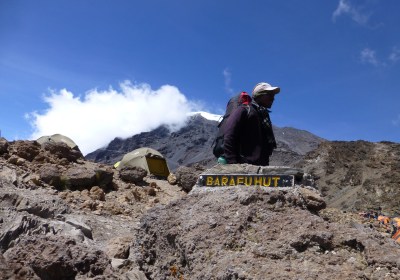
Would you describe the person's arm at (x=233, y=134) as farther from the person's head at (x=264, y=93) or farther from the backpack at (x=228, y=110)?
the person's head at (x=264, y=93)

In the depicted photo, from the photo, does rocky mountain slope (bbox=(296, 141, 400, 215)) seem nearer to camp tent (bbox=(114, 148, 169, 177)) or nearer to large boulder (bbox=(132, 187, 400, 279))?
camp tent (bbox=(114, 148, 169, 177))

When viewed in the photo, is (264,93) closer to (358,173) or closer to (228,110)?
(228,110)

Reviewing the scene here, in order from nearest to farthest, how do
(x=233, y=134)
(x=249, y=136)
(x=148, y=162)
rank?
(x=233, y=134) < (x=249, y=136) < (x=148, y=162)

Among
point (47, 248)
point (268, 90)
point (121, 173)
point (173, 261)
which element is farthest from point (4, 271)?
point (121, 173)

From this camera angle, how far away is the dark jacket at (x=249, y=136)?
13.7ft

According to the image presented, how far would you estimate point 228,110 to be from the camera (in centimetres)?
447

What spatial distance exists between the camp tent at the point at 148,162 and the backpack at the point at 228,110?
12331 millimetres

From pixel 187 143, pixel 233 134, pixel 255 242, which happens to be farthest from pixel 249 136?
pixel 187 143

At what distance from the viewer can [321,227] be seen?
3.11 m

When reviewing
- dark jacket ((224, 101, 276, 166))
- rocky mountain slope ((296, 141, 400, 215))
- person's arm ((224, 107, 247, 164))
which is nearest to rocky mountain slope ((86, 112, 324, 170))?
rocky mountain slope ((296, 141, 400, 215))

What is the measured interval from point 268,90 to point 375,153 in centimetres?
4530

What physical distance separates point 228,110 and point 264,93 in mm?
397

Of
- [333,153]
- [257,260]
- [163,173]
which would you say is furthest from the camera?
[333,153]

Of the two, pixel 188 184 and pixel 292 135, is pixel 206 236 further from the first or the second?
pixel 292 135
